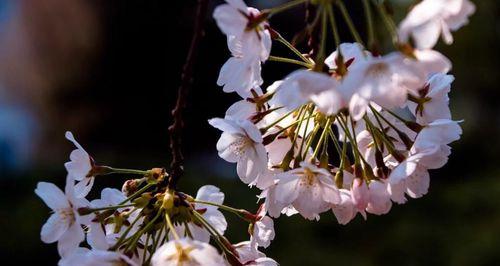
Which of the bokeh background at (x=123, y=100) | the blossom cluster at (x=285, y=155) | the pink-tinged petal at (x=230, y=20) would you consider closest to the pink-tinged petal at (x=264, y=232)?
the blossom cluster at (x=285, y=155)

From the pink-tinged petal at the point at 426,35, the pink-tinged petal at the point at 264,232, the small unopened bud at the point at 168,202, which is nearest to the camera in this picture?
the pink-tinged petal at the point at 426,35

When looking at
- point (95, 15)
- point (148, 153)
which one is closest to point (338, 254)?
point (148, 153)

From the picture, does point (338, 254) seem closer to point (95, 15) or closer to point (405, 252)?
point (405, 252)

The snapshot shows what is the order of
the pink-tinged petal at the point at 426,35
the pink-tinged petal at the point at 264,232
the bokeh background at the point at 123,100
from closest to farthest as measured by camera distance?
the pink-tinged petal at the point at 426,35 → the pink-tinged petal at the point at 264,232 → the bokeh background at the point at 123,100

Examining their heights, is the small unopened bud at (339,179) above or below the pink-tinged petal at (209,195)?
above

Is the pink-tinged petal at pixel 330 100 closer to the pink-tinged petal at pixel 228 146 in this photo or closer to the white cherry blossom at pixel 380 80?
the white cherry blossom at pixel 380 80

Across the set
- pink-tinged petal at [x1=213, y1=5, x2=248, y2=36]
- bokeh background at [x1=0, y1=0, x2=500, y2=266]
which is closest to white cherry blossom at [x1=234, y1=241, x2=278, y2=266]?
pink-tinged petal at [x1=213, y1=5, x2=248, y2=36]

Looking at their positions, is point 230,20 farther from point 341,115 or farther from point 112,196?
point 112,196

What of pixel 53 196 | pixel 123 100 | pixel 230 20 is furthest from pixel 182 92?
pixel 123 100
